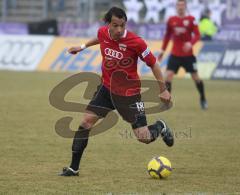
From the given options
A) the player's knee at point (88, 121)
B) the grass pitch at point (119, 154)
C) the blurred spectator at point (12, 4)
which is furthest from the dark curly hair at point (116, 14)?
the blurred spectator at point (12, 4)

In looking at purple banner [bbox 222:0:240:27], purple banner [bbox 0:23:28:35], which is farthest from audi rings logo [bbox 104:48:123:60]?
purple banner [bbox 0:23:28:35]

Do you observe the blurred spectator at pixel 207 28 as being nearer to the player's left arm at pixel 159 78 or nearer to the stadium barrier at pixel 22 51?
the stadium barrier at pixel 22 51

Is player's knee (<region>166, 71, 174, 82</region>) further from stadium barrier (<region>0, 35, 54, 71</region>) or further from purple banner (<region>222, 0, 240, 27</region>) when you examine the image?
purple banner (<region>222, 0, 240, 27</region>)

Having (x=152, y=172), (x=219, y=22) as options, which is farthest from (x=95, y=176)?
(x=219, y=22)

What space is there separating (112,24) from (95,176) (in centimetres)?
187

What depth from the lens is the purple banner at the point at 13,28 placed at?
33344mm

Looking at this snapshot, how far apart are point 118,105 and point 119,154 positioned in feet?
6.32

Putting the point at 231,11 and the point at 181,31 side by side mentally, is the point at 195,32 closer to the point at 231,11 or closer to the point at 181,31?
the point at 181,31

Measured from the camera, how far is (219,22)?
33.8 m

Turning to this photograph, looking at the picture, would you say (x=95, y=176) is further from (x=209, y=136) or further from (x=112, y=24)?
(x=209, y=136)

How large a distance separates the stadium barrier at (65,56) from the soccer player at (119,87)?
1820 cm

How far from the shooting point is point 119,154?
35.9ft

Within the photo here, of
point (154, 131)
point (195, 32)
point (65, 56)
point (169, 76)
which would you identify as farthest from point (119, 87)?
point (65, 56)

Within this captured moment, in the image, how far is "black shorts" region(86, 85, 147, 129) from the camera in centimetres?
906
